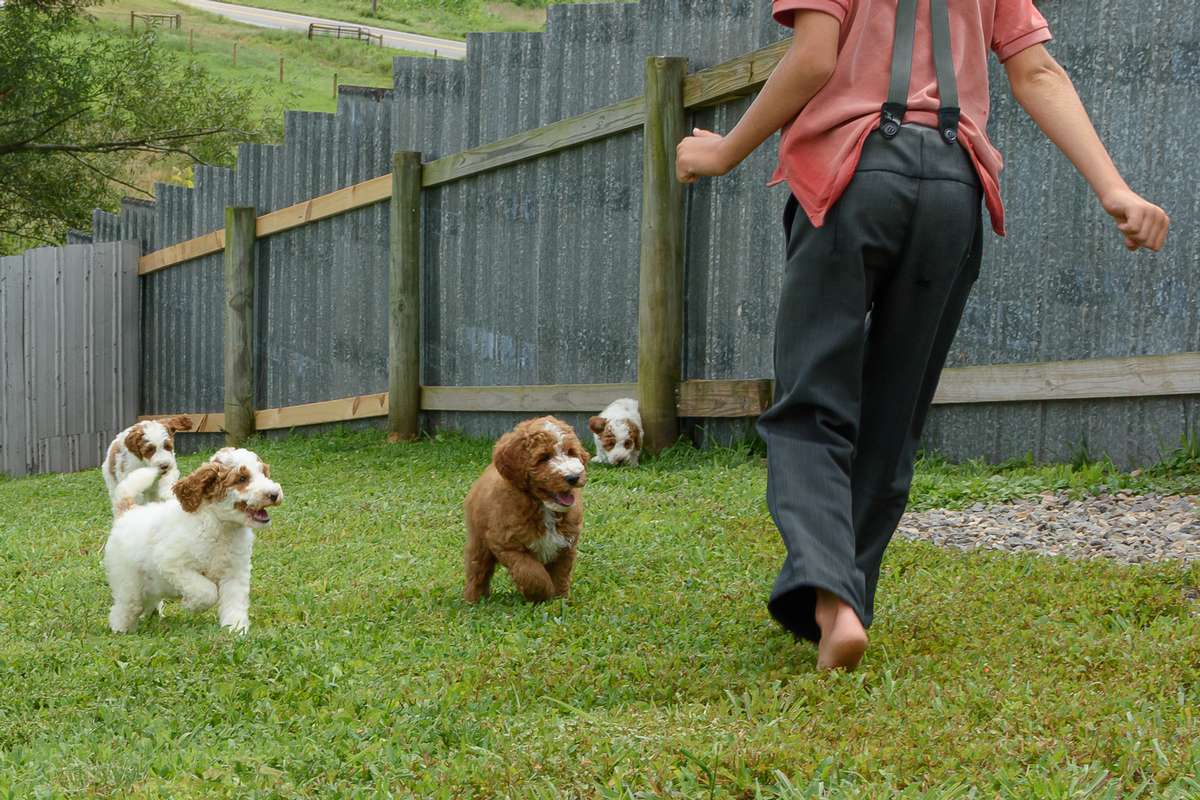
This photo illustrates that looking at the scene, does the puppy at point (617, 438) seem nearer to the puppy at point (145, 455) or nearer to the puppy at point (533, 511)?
the puppy at point (145, 455)

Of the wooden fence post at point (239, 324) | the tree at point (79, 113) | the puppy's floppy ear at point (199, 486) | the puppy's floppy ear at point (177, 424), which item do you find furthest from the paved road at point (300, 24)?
the puppy's floppy ear at point (199, 486)

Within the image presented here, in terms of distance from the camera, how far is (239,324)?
14328 millimetres

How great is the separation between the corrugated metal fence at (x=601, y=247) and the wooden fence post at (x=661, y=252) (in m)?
0.17

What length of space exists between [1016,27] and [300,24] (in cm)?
5723

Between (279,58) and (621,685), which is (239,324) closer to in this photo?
(621,685)

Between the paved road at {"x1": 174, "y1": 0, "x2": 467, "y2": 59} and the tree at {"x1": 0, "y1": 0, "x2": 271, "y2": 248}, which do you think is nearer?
the tree at {"x1": 0, "y1": 0, "x2": 271, "y2": 248}

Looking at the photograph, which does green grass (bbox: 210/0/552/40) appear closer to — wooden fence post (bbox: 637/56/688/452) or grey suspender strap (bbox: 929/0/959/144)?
wooden fence post (bbox: 637/56/688/452)

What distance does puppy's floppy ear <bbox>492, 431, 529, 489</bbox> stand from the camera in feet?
16.2

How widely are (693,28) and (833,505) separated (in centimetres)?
627

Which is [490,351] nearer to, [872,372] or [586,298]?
[586,298]

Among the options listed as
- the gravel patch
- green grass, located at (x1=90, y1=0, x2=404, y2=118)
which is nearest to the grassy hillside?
green grass, located at (x1=90, y1=0, x2=404, y2=118)

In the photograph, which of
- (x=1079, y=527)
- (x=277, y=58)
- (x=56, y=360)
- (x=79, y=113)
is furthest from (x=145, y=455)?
(x=277, y=58)

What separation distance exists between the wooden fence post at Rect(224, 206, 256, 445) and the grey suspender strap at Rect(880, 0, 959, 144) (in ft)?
38.6

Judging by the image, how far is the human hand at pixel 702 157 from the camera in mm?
3555
